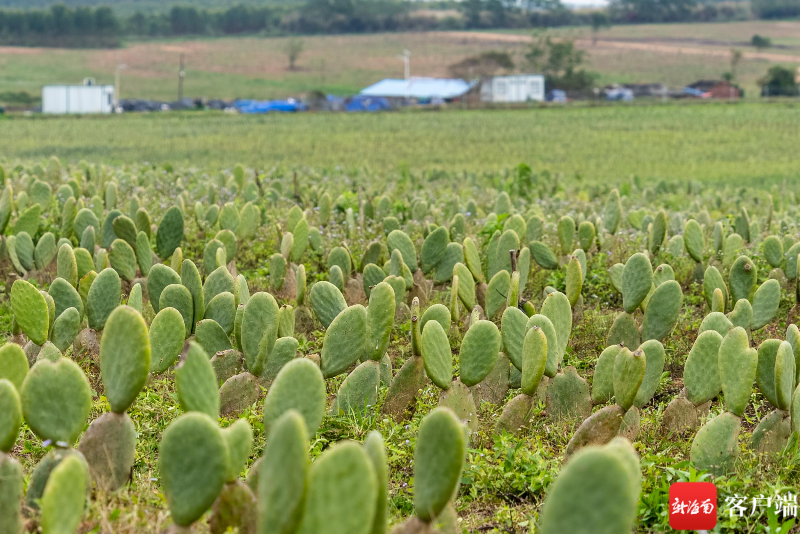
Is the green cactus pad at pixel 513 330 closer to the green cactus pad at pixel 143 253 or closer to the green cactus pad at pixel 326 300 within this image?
the green cactus pad at pixel 326 300

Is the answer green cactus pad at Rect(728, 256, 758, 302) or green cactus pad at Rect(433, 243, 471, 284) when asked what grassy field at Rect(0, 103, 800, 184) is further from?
green cactus pad at Rect(728, 256, 758, 302)

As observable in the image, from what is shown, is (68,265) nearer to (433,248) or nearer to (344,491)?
(433,248)

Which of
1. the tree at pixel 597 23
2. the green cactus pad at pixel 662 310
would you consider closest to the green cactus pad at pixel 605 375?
the green cactus pad at pixel 662 310

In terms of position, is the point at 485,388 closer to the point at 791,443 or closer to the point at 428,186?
the point at 791,443

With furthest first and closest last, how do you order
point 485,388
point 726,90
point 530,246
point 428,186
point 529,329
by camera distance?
point 726,90, point 428,186, point 530,246, point 485,388, point 529,329

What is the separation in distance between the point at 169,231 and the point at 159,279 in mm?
1222

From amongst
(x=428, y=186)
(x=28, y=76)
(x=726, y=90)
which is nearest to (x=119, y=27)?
(x=28, y=76)

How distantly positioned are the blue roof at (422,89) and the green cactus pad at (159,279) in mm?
53267

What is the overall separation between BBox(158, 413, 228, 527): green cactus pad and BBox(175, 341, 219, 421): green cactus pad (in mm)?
259

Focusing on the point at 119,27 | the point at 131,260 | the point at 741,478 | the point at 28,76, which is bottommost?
the point at 741,478

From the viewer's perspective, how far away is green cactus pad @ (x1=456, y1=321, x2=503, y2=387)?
291 centimetres

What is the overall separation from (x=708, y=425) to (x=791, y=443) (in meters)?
0.30

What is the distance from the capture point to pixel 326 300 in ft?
11.6

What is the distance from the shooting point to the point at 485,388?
331 centimetres
